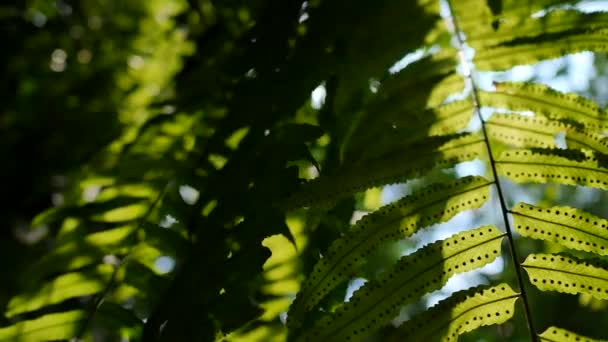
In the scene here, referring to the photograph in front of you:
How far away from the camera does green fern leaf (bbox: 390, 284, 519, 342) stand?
31.1 inches

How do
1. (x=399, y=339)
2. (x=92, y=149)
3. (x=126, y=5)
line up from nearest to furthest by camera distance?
1. (x=399, y=339)
2. (x=92, y=149)
3. (x=126, y=5)

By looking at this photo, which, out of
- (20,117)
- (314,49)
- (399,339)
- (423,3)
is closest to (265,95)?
(314,49)

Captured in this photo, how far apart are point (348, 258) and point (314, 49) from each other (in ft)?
1.44

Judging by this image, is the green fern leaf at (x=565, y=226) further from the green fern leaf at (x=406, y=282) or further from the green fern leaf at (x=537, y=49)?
the green fern leaf at (x=537, y=49)

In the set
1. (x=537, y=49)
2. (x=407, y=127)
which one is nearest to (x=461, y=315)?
(x=407, y=127)

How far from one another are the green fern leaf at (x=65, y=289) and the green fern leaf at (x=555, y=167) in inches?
31.4

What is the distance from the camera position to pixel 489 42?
3.80 feet

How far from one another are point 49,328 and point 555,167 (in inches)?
36.3

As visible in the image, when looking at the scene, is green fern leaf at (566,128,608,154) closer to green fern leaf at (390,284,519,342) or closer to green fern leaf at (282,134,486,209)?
green fern leaf at (282,134,486,209)

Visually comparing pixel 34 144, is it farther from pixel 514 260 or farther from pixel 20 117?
pixel 514 260

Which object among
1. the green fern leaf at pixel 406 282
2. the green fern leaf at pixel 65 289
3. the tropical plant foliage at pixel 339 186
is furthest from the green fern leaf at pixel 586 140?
the green fern leaf at pixel 65 289

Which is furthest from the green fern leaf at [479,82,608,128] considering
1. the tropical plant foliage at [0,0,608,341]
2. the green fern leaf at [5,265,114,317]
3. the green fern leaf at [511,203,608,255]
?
the green fern leaf at [5,265,114,317]

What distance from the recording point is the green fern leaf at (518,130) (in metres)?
1.05

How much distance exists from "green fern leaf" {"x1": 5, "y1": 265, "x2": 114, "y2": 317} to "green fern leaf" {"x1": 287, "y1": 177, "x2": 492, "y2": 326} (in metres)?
0.53
